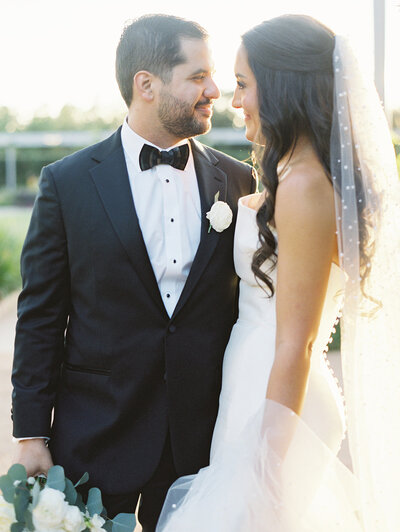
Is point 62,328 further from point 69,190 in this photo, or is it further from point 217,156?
point 217,156

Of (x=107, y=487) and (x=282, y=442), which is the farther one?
(x=107, y=487)

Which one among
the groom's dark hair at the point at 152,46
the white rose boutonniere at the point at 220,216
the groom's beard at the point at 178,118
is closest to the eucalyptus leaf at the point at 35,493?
the white rose boutonniere at the point at 220,216

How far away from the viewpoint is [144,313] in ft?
8.12

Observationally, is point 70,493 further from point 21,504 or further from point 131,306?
point 131,306

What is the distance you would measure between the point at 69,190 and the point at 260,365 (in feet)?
3.04

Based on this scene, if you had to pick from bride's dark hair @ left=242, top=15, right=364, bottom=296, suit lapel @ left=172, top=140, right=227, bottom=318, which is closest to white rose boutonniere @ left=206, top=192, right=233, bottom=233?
suit lapel @ left=172, top=140, right=227, bottom=318

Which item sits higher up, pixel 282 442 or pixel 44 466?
pixel 282 442


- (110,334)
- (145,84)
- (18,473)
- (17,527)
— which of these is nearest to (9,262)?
(145,84)

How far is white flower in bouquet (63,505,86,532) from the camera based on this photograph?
221 cm

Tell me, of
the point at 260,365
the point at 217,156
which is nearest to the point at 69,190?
the point at 217,156

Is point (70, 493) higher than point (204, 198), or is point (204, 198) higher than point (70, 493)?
point (204, 198)

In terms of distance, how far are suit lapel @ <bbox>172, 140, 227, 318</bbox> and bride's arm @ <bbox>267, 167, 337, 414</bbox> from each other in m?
0.40

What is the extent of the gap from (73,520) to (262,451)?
65cm

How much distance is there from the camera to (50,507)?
2.18 metres
